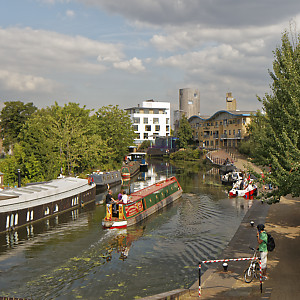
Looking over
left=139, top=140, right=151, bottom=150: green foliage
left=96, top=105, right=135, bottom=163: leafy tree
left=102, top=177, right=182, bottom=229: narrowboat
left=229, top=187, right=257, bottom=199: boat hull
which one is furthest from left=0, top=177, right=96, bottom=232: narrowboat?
left=139, top=140, right=151, bottom=150: green foliage

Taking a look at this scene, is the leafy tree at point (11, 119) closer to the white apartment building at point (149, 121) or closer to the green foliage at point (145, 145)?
the green foliage at point (145, 145)

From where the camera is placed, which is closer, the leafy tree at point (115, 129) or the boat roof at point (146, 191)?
the boat roof at point (146, 191)

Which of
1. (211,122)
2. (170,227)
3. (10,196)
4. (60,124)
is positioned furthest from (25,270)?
(211,122)

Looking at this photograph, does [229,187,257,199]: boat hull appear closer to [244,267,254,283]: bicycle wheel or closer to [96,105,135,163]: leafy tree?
[244,267,254,283]: bicycle wheel

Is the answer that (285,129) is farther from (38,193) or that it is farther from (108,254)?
(38,193)


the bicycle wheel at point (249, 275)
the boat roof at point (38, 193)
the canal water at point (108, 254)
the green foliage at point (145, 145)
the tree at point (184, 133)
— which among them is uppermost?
the tree at point (184, 133)

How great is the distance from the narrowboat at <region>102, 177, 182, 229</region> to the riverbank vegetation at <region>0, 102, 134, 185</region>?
12066 millimetres

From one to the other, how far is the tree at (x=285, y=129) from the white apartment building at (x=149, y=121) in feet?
436

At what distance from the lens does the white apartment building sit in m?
157

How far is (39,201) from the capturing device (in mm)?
29125

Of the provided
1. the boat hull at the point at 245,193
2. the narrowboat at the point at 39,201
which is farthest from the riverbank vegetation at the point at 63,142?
the boat hull at the point at 245,193

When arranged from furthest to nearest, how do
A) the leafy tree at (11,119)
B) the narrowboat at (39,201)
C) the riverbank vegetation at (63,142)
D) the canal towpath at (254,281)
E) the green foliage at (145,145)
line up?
the green foliage at (145,145) → the leafy tree at (11,119) → the riverbank vegetation at (63,142) → the narrowboat at (39,201) → the canal towpath at (254,281)

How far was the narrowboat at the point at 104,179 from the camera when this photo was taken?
5150 cm

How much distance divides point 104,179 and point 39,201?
24179mm
